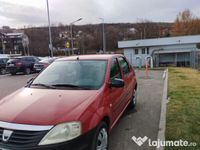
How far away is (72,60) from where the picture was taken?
Result: 5059 mm

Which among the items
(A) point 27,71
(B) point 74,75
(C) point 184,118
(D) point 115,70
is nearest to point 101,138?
(B) point 74,75

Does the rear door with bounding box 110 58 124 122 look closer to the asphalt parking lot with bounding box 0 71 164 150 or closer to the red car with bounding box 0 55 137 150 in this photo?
the red car with bounding box 0 55 137 150

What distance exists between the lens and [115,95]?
4520 millimetres

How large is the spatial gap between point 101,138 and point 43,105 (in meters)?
1.04

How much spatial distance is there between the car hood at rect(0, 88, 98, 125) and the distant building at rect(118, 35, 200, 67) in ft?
118

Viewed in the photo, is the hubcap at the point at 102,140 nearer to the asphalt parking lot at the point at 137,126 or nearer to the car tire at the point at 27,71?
the asphalt parking lot at the point at 137,126

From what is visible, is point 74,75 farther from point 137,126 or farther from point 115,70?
point 137,126

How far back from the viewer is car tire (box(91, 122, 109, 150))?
10.8ft

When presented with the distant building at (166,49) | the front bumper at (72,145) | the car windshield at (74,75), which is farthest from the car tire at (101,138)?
the distant building at (166,49)

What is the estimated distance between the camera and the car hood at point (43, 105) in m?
3.00

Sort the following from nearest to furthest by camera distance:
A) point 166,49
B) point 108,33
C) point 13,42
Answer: point 166,49
point 108,33
point 13,42

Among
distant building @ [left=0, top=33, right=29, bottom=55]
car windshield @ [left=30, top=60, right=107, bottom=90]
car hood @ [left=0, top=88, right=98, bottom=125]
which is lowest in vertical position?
car hood @ [left=0, top=88, right=98, bottom=125]

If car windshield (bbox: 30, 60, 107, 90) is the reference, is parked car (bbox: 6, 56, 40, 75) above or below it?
below

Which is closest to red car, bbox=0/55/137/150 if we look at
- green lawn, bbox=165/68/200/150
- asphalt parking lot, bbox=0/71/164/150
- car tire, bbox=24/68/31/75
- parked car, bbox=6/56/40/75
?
asphalt parking lot, bbox=0/71/164/150
